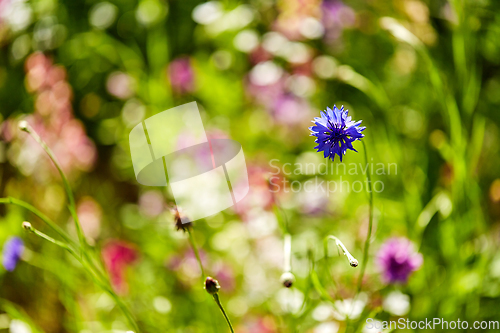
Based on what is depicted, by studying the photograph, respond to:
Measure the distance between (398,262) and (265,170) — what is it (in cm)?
44

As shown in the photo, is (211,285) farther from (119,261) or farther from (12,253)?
(119,261)

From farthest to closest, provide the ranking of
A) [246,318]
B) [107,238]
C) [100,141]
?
[100,141] → [107,238] → [246,318]

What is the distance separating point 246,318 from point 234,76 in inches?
27.5

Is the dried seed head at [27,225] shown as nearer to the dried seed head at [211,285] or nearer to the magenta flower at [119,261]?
the dried seed head at [211,285]

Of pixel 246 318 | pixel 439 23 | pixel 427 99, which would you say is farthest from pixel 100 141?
pixel 439 23

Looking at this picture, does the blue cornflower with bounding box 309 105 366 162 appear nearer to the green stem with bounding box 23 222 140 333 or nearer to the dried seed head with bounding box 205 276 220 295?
the dried seed head with bounding box 205 276 220 295

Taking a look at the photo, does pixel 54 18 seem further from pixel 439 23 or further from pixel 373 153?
pixel 439 23

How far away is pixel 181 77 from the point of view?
1.10 meters

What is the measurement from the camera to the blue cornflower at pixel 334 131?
400 millimetres

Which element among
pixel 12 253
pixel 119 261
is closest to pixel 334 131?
pixel 12 253

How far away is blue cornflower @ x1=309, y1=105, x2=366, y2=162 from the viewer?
15.8 inches

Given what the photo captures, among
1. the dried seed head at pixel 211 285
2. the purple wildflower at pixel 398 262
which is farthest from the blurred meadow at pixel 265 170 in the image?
the dried seed head at pixel 211 285

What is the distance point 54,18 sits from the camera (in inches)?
43.6

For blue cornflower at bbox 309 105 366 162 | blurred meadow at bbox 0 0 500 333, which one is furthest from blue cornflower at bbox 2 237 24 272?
blue cornflower at bbox 309 105 366 162
